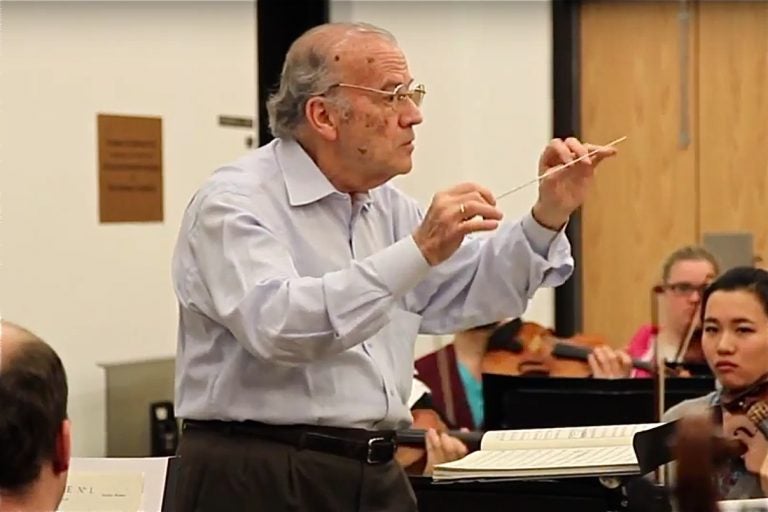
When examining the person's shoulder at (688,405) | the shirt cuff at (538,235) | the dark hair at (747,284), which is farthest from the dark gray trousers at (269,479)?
the dark hair at (747,284)

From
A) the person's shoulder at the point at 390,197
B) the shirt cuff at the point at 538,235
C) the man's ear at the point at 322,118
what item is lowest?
the shirt cuff at the point at 538,235

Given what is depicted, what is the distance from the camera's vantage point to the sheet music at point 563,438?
1.96m

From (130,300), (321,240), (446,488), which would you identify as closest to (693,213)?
(130,300)

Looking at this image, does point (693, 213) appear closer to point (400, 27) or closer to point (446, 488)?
point (400, 27)

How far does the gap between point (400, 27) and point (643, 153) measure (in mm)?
938

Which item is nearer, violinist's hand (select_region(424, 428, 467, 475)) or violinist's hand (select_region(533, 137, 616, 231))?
violinist's hand (select_region(533, 137, 616, 231))

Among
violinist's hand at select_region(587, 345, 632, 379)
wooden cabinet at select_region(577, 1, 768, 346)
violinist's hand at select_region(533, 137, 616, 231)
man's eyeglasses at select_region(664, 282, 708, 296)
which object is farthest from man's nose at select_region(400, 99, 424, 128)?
wooden cabinet at select_region(577, 1, 768, 346)

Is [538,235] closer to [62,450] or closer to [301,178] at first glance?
[301,178]

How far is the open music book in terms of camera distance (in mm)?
1811

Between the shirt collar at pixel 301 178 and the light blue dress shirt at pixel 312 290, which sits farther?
the shirt collar at pixel 301 178

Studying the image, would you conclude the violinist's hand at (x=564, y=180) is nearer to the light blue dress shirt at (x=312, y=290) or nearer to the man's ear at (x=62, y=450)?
the light blue dress shirt at (x=312, y=290)

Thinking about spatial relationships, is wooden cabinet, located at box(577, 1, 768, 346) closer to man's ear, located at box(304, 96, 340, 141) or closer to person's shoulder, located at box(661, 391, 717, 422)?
person's shoulder, located at box(661, 391, 717, 422)

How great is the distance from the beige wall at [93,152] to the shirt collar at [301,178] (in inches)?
78.9

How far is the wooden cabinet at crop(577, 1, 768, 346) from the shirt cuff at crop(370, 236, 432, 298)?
3.01 meters
